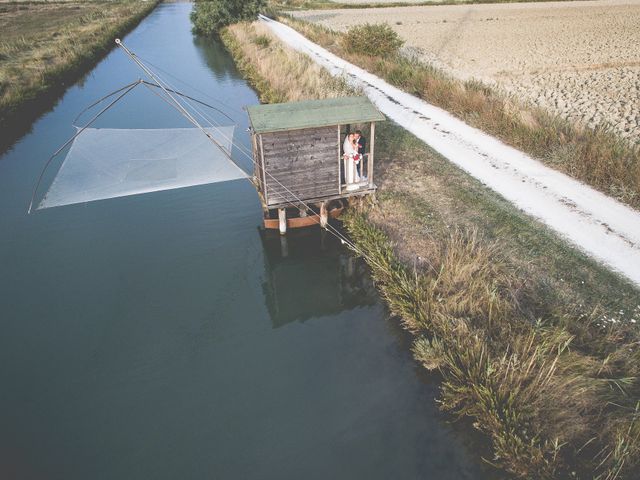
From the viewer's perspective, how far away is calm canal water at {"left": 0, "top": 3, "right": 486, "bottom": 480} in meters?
7.32

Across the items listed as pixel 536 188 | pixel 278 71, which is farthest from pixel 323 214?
pixel 278 71

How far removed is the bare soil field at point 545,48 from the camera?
65.3 ft

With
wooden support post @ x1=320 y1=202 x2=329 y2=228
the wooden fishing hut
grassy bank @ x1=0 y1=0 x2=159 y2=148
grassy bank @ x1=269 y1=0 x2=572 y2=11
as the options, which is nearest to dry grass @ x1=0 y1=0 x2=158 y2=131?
grassy bank @ x1=0 y1=0 x2=159 y2=148

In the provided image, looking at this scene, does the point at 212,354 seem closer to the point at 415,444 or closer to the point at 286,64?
the point at 415,444

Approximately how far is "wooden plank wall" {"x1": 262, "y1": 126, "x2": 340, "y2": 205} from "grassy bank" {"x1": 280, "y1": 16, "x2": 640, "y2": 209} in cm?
713

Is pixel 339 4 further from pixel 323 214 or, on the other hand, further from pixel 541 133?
pixel 323 214

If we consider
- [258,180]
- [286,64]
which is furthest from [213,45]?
[258,180]

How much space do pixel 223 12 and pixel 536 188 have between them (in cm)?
4048

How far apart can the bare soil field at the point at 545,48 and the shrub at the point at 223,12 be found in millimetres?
8743

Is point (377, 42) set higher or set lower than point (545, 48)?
higher

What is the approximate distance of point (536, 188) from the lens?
12.9 m

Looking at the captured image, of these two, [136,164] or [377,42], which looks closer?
[136,164]

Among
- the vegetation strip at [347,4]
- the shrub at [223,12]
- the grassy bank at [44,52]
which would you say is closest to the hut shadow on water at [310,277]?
the grassy bank at [44,52]

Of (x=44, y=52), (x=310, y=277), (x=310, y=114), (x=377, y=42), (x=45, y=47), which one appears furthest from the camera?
(x=45, y=47)
